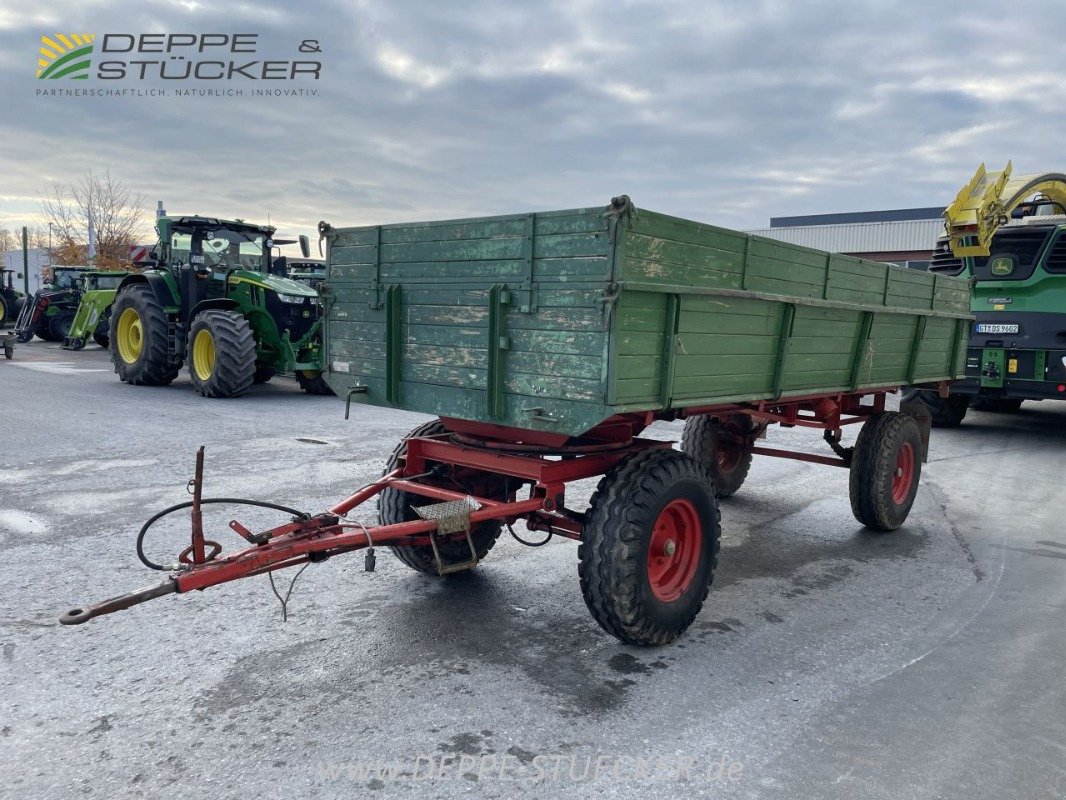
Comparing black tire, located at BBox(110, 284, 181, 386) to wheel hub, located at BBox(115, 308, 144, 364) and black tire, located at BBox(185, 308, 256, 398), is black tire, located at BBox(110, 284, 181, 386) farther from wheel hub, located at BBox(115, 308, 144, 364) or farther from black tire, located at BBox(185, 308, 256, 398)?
black tire, located at BBox(185, 308, 256, 398)

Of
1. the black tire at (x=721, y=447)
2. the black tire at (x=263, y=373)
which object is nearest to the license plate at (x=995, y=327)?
the black tire at (x=721, y=447)

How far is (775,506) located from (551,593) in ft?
10.1

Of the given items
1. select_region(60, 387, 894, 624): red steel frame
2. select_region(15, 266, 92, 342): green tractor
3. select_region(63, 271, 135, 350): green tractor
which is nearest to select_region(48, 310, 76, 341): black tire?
A: select_region(15, 266, 92, 342): green tractor

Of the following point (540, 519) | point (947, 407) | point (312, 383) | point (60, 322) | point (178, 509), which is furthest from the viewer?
point (60, 322)

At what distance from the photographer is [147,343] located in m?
12.8

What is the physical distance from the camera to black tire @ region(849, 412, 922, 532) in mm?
6102

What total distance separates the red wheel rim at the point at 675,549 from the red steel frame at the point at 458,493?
38 cm

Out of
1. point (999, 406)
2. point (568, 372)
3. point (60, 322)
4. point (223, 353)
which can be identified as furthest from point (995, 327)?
point (60, 322)

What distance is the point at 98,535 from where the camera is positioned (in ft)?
17.5

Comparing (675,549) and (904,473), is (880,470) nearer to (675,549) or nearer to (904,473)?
(904,473)

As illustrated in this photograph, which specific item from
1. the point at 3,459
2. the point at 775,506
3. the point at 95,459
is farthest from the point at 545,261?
the point at 3,459

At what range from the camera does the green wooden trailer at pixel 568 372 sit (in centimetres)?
350

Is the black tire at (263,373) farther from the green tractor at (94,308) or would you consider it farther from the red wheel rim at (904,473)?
the red wheel rim at (904,473)

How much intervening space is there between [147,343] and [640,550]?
1129 centimetres
